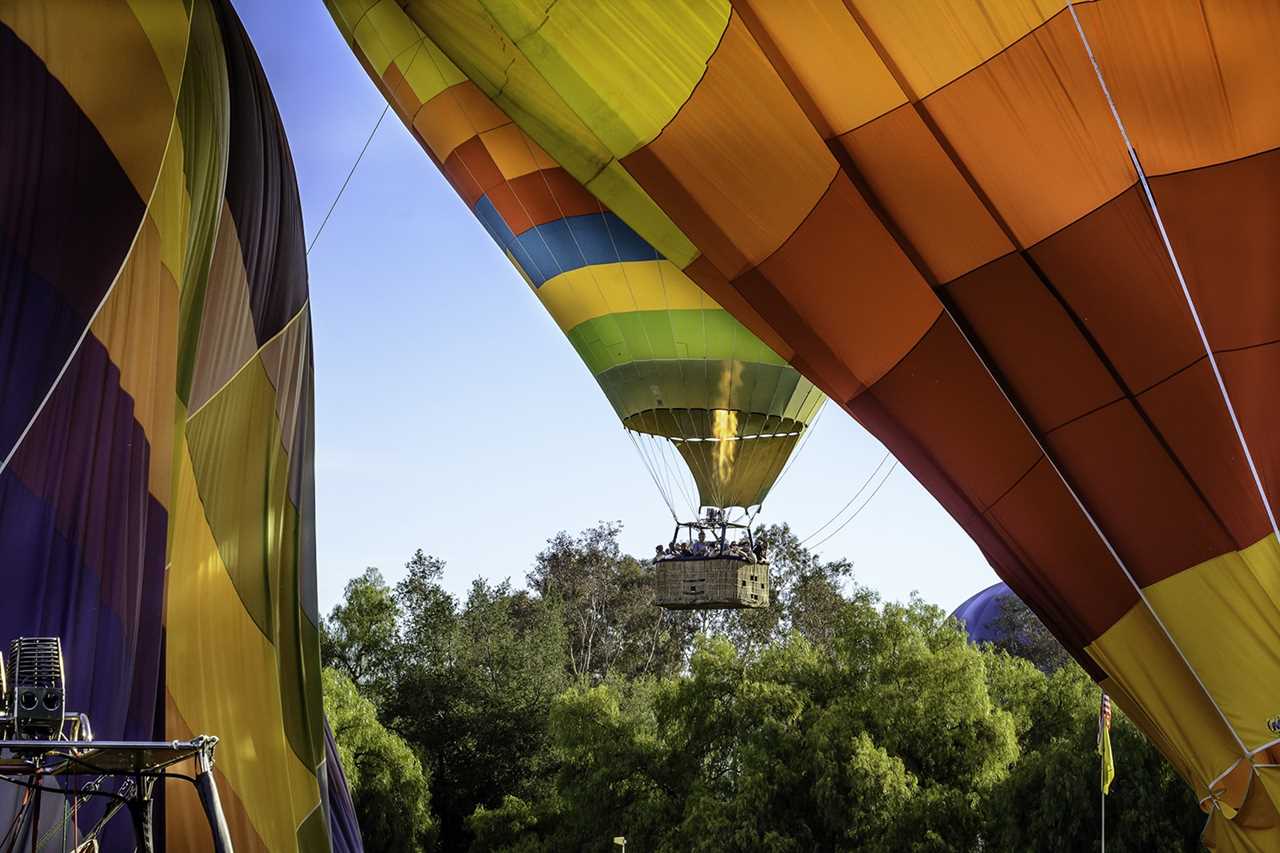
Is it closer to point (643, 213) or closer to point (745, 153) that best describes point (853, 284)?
point (745, 153)

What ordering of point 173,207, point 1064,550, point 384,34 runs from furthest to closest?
point 384,34, point 1064,550, point 173,207

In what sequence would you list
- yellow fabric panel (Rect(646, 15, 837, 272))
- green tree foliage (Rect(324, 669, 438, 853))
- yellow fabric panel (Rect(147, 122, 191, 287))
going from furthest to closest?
1. green tree foliage (Rect(324, 669, 438, 853))
2. yellow fabric panel (Rect(646, 15, 837, 272))
3. yellow fabric panel (Rect(147, 122, 191, 287))

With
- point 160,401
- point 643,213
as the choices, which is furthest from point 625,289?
point 160,401

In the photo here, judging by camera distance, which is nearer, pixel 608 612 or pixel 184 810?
pixel 184 810

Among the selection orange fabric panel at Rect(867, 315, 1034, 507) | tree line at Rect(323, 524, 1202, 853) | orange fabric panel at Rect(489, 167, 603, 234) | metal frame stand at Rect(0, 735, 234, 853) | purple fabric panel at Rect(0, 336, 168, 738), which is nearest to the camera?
metal frame stand at Rect(0, 735, 234, 853)

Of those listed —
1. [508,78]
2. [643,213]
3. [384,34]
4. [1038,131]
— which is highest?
[384,34]

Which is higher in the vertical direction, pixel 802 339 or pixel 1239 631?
pixel 802 339

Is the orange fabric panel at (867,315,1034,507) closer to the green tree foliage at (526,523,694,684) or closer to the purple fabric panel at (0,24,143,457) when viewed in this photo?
the purple fabric panel at (0,24,143,457)

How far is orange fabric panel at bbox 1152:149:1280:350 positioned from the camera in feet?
21.2

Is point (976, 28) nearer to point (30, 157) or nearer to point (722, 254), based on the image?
point (722, 254)

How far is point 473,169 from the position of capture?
12.2m

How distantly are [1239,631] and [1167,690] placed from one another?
442 millimetres

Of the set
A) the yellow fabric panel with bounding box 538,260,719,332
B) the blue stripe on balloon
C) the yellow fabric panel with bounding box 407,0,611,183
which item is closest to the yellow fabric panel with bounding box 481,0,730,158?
the yellow fabric panel with bounding box 407,0,611,183

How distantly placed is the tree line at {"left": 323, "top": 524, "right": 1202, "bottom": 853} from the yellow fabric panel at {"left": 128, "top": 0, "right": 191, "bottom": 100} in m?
13.5
